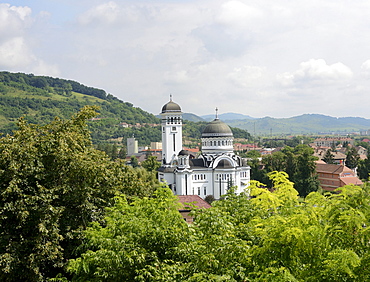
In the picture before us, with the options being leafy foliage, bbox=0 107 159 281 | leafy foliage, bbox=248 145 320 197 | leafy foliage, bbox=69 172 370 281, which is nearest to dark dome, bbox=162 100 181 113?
leafy foliage, bbox=248 145 320 197

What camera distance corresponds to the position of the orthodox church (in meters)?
54.1

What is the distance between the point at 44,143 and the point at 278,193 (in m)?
8.87

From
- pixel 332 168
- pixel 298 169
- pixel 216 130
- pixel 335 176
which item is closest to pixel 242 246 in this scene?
pixel 216 130

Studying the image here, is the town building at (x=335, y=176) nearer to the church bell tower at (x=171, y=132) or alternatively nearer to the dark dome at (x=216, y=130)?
the dark dome at (x=216, y=130)

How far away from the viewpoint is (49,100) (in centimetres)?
18612

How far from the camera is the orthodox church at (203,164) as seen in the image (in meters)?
54.1

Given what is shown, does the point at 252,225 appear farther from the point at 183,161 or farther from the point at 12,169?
the point at 183,161

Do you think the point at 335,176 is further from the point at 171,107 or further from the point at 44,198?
the point at 44,198

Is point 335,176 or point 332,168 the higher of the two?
point 332,168

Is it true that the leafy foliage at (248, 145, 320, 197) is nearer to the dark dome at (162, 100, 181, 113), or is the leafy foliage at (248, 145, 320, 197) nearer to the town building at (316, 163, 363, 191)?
the town building at (316, 163, 363, 191)

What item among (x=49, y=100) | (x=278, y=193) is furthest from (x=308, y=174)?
(x=49, y=100)

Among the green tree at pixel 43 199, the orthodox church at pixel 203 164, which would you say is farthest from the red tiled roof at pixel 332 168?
the green tree at pixel 43 199

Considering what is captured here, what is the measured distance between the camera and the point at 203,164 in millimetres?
55938

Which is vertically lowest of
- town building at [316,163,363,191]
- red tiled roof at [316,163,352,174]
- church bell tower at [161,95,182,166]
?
town building at [316,163,363,191]
